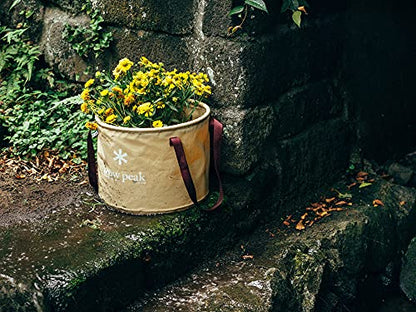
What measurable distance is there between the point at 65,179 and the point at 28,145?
40cm

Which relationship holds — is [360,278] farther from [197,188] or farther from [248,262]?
[197,188]

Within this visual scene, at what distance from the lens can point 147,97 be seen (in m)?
2.77

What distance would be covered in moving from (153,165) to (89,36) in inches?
41.3

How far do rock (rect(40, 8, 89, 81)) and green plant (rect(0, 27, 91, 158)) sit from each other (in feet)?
0.21

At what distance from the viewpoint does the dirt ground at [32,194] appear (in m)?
2.77

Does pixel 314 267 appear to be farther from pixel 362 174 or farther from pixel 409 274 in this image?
pixel 362 174

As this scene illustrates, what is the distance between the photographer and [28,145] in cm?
341

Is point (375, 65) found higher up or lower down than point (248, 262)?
higher up

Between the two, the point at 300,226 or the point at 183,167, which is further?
the point at 300,226

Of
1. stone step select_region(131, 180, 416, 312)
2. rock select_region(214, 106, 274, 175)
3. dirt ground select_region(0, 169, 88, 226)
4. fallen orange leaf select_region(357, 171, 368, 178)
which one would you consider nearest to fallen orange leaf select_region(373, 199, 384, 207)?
stone step select_region(131, 180, 416, 312)

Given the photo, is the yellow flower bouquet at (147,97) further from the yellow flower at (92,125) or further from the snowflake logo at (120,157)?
the snowflake logo at (120,157)

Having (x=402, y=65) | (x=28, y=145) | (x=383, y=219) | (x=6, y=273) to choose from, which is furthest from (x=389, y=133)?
(x=6, y=273)

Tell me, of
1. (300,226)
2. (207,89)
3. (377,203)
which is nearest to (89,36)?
(207,89)

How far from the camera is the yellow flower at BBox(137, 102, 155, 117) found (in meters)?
2.62
